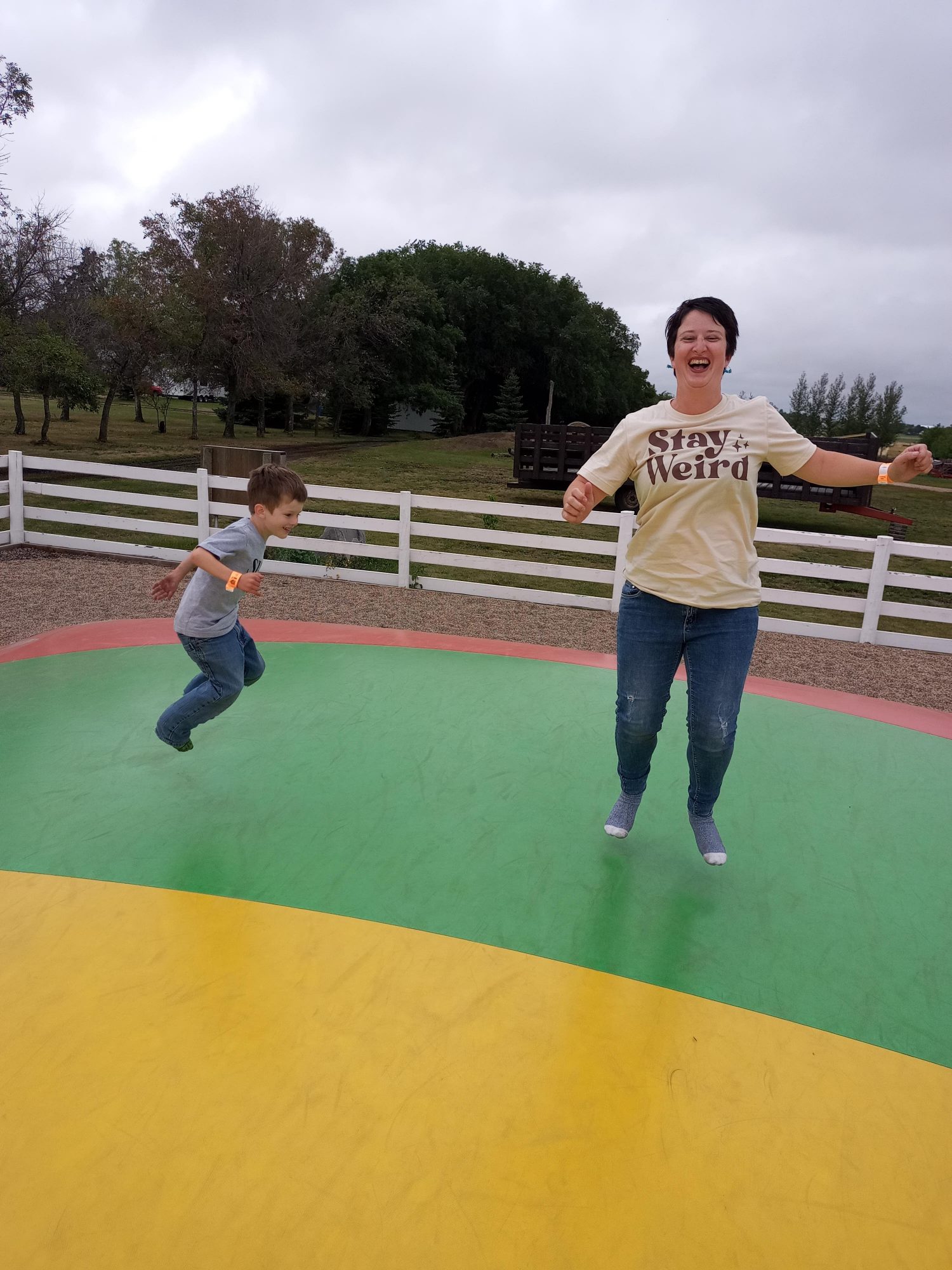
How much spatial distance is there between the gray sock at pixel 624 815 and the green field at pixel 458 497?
24.3ft

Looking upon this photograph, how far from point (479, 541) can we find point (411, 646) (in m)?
3.52

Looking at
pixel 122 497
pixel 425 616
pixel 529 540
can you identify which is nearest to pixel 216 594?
pixel 425 616

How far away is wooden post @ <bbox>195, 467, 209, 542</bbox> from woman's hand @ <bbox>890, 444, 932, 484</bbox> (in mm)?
8397

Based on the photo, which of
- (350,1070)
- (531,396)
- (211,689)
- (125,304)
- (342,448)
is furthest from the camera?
(531,396)

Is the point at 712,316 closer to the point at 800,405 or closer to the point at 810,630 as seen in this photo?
the point at 810,630

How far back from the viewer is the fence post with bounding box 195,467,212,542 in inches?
393

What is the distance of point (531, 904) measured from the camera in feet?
10.2

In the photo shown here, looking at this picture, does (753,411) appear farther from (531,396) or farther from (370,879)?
(531,396)

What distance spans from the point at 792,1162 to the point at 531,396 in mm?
53282

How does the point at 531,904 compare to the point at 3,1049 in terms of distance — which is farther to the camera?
the point at 531,904

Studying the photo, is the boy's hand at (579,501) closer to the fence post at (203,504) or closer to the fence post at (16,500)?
the fence post at (203,504)

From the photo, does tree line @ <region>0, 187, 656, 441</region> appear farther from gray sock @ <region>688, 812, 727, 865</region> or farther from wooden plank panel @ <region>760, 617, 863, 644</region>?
gray sock @ <region>688, 812, 727, 865</region>

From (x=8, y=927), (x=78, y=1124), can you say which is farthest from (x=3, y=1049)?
(x=8, y=927)

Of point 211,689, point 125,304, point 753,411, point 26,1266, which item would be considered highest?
point 125,304
